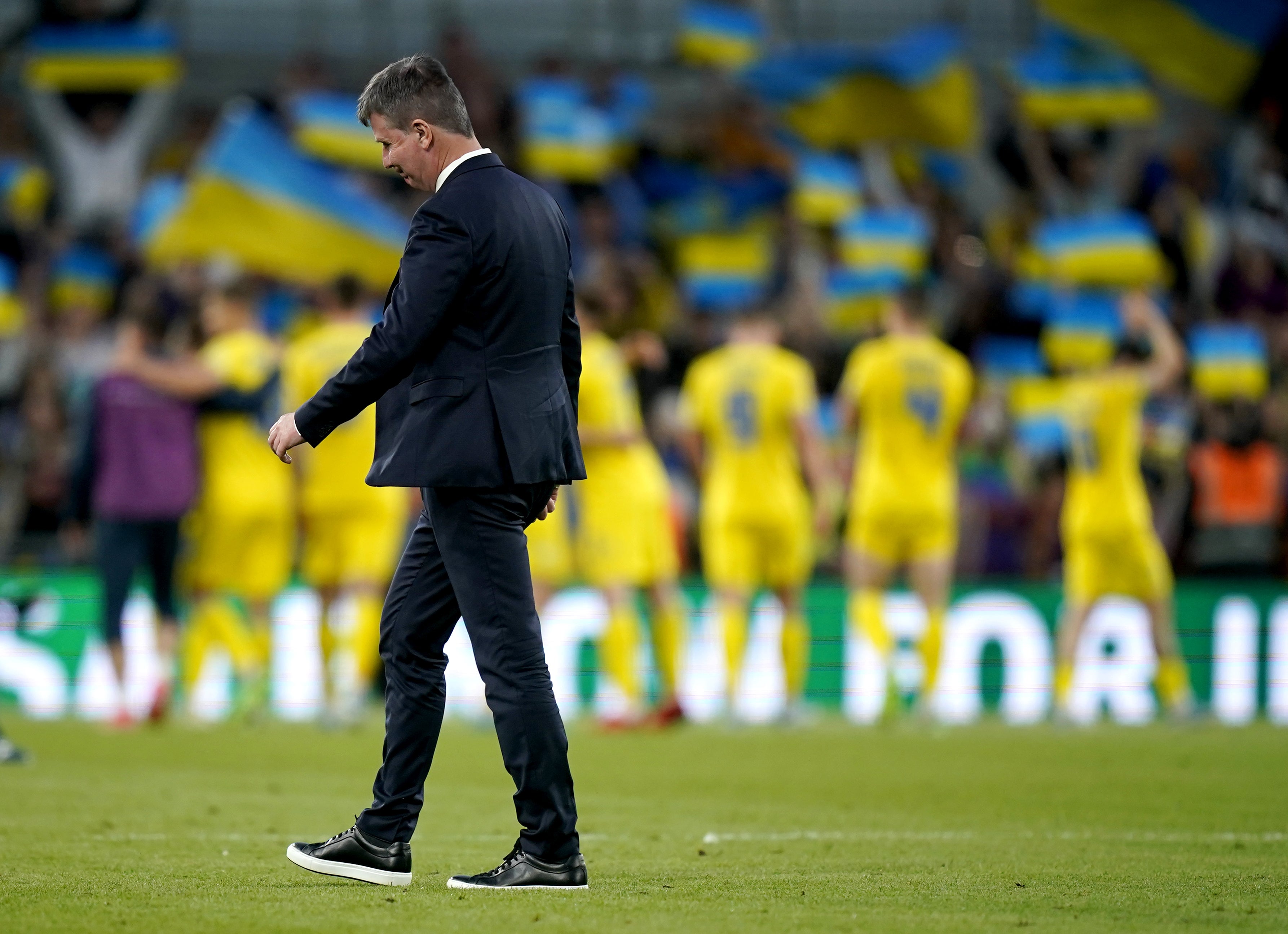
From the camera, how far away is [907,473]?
41.3ft

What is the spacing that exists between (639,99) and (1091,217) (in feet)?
18.1

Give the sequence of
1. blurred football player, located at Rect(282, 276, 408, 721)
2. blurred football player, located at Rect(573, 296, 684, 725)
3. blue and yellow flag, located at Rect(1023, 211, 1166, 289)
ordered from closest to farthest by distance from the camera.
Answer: blurred football player, located at Rect(573, 296, 684, 725) < blurred football player, located at Rect(282, 276, 408, 721) < blue and yellow flag, located at Rect(1023, 211, 1166, 289)

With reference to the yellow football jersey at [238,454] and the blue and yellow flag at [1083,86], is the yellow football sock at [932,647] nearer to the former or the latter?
the yellow football jersey at [238,454]

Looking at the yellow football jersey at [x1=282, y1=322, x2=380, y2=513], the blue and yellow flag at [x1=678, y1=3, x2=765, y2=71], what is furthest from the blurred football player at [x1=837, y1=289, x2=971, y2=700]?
the blue and yellow flag at [x1=678, y1=3, x2=765, y2=71]

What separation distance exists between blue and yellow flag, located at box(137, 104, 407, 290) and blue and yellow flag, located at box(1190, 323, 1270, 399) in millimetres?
6880

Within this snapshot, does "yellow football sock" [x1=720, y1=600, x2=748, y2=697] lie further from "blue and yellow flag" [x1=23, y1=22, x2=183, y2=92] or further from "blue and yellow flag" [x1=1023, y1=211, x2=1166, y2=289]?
"blue and yellow flag" [x1=23, y1=22, x2=183, y2=92]

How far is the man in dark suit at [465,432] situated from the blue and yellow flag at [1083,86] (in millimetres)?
12953

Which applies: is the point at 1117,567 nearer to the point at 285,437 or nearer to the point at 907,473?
the point at 907,473

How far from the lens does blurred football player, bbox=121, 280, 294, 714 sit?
12867mm

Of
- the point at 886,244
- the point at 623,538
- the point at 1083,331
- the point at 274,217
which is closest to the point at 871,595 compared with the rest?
the point at 623,538

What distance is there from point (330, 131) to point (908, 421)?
795cm

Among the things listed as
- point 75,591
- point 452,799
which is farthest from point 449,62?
point 452,799

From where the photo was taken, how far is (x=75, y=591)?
47.1 ft

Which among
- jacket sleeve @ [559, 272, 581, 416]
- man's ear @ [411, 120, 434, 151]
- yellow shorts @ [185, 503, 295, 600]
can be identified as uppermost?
man's ear @ [411, 120, 434, 151]
